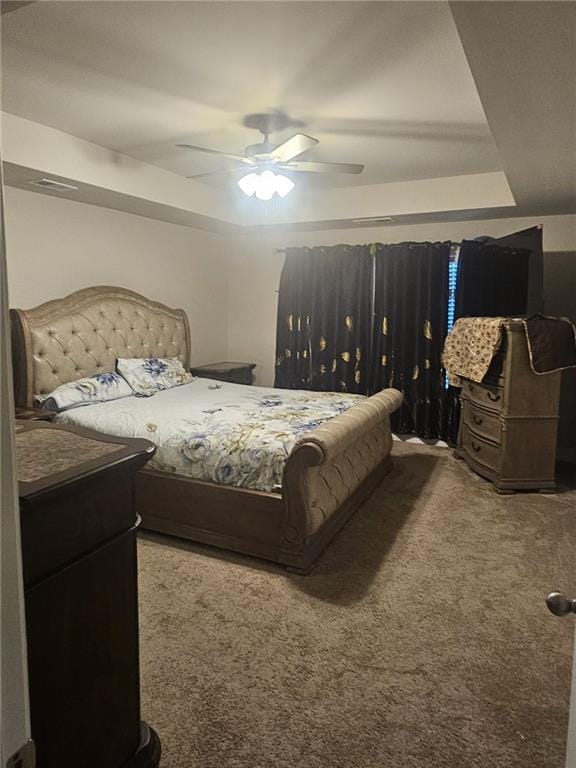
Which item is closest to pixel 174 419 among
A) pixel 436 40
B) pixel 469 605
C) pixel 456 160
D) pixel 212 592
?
pixel 212 592

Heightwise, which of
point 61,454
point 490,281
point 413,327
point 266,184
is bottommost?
point 61,454

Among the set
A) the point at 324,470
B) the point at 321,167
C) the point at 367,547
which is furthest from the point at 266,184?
the point at 367,547

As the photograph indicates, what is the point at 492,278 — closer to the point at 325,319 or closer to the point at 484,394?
the point at 484,394

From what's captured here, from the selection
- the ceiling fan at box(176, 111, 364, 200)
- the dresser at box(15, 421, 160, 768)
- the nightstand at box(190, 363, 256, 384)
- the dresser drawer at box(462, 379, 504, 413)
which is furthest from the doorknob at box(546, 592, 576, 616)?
the nightstand at box(190, 363, 256, 384)

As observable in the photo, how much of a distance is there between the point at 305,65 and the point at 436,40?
0.59 meters

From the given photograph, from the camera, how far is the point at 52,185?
11.4ft

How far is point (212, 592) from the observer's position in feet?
7.70

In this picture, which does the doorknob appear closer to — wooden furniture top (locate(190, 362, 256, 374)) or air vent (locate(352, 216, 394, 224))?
air vent (locate(352, 216, 394, 224))

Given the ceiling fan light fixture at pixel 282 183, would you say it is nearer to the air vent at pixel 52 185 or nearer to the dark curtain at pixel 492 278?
the air vent at pixel 52 185

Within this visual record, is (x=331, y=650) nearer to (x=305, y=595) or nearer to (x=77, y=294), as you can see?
(x=305, y=595)

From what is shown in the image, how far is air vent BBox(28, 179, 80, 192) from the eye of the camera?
11.1 feet

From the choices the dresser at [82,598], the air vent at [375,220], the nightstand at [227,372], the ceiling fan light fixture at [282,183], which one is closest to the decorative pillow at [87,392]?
the nightstand at [227,372]

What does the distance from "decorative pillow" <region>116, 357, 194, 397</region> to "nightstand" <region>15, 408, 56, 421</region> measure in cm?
74

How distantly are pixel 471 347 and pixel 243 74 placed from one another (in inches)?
96.6
